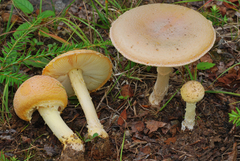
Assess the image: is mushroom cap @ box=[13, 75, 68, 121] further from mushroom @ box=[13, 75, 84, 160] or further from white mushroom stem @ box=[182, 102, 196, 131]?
white mushroom stem @ box=[182, 102, 196, 131]

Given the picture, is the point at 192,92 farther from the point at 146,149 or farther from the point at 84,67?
the point at 84,67

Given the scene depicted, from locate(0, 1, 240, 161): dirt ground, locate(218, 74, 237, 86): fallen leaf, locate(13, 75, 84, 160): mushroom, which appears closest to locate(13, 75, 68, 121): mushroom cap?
locate(13, 75, 84, 160): mushroom

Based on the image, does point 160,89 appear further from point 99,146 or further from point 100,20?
point 100,20


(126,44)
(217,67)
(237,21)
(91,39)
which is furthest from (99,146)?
(237,21)

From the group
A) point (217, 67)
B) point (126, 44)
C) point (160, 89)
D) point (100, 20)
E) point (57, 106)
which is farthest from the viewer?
point (100, 20)

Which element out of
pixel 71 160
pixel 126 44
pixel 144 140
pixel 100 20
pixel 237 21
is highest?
pixel 126 44

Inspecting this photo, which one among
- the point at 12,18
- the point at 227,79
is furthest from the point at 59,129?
the point at 227,79

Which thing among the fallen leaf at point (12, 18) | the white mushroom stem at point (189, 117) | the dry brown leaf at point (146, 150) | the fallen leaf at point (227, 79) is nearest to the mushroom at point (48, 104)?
the dry brown leaf at point (146, 150)

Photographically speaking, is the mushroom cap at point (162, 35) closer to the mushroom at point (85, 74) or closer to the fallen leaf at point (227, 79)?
the mushroom at point (85, 74)
